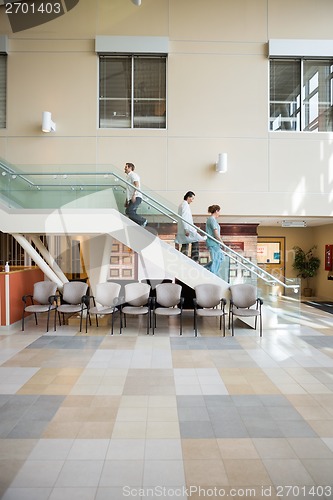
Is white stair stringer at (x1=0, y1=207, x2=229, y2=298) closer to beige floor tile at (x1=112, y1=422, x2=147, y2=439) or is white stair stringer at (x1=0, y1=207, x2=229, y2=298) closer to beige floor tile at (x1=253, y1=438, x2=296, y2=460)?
beige floor tile at (x1=112, y1=422, x2=147, y2=439)

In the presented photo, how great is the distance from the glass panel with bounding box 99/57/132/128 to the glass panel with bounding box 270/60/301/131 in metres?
3.92

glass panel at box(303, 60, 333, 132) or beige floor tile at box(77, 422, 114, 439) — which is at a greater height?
glass panel at box(303, 60, 333, 132)

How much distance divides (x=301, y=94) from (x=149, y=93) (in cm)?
417

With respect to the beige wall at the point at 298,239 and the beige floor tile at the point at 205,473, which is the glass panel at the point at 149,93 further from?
the beige floor tile at the point at 205,473

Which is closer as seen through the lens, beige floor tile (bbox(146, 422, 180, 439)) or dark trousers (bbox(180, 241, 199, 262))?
beige floor tile (bbox(146, 422, 180, 439))

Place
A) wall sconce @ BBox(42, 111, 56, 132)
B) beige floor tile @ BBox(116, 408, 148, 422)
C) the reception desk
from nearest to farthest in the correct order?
beige floor tile @ BBox(116, 408, 148, 422), the reception desk, wall sconce @ BBox(42, 111, 56, 132)

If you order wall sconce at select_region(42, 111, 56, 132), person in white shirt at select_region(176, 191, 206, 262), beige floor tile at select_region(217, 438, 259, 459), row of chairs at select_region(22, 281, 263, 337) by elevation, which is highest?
wall sconce at select_region(42, 111, 56, 132)

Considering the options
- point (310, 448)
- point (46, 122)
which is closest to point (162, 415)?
point (310, 448)

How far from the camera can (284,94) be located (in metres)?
10.9

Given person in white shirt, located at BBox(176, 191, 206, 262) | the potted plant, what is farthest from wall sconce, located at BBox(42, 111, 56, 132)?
the potted plant

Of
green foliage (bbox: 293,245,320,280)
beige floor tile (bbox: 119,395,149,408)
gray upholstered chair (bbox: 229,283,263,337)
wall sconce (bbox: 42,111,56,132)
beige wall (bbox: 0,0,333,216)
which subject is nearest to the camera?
beige floor tile (bbox: 119,395,149,408)

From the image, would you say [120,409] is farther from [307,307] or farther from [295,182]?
[307,307]

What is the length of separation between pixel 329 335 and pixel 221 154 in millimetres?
5131

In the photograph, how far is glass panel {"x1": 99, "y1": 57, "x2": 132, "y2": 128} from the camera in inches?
424
